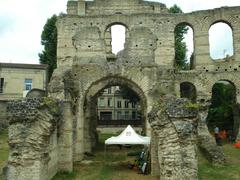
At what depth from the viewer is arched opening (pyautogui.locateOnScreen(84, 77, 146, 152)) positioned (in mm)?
15445

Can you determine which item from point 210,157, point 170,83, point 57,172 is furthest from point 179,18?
point 57,172

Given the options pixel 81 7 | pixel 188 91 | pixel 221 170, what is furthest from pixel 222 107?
pixel 81 7

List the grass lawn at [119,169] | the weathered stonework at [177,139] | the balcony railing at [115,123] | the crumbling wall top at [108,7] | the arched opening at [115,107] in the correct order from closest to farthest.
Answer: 1. the weathered stonework at [177,139]
2. the grass lawn at [119,169]
3. the crumbling wall top at [108,7]
4. the balcony railing at [115,123]
5. the arched opening at [115,107]

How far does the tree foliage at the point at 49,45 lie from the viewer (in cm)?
3194

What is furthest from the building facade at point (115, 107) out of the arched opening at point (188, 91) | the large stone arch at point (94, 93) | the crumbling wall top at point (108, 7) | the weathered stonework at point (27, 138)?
the weathered stonework at point (27, 138)

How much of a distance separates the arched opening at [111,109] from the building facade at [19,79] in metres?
6.26

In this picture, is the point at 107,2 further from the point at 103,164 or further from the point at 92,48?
the point at 103,164

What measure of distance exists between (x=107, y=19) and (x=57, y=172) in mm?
11988

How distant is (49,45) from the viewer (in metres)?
32.9

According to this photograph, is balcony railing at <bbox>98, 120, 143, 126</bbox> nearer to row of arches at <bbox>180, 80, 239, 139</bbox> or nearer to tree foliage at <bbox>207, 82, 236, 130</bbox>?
row of arches at <bbox>180, 80, 239, 139</bbox>

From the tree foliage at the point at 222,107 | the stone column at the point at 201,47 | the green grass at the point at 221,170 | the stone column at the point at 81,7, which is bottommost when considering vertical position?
the green grass at the point at 221,170

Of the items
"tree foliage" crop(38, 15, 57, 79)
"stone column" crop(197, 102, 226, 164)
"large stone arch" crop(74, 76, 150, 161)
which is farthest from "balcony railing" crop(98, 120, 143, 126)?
"stone column" crop(197, 102, 226, 164)

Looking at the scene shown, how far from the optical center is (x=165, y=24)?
843 inches

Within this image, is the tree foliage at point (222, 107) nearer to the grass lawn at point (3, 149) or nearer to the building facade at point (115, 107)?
the grass lawn at point (3, 149)
